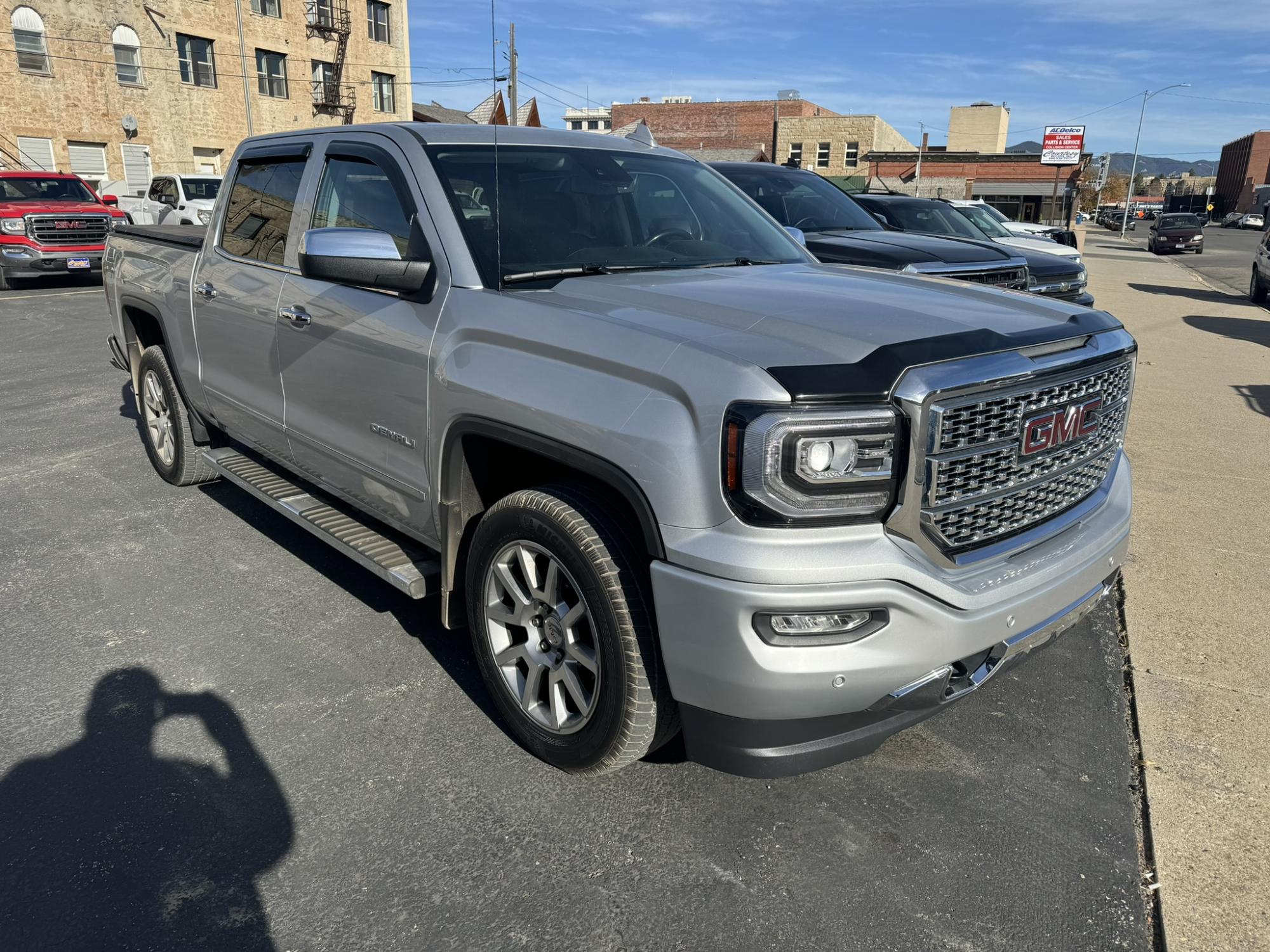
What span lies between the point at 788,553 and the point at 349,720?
186 centimetres

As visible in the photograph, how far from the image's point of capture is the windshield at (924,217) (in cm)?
1138

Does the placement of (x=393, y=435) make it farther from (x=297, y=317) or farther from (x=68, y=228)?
(x=68, y=228)

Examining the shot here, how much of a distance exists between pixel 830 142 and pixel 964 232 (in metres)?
59.4

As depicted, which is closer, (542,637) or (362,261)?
(542,637)

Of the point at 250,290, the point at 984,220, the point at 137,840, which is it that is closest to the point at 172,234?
the point at 250,290

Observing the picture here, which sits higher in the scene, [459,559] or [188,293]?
[188,293]

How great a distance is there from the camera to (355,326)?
350 cm

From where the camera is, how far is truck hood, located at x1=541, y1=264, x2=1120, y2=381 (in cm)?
249

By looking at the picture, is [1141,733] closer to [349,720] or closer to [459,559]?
[459,559]

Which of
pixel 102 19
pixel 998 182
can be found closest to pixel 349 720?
pixel 102 19

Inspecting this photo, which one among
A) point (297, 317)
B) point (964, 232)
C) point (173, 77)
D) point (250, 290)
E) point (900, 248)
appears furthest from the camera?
point (173, 77)

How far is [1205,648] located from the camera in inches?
156

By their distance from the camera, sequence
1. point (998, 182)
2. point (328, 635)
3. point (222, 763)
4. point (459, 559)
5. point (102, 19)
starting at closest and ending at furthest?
point (222, 763) → point (459, 559) → point (328, 635) → point (102, 19) → point (998, 182)

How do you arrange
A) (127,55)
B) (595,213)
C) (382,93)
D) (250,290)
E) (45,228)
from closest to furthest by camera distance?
(595,213) < (250,290) < (45,228) < (127,55) < (382,93)
